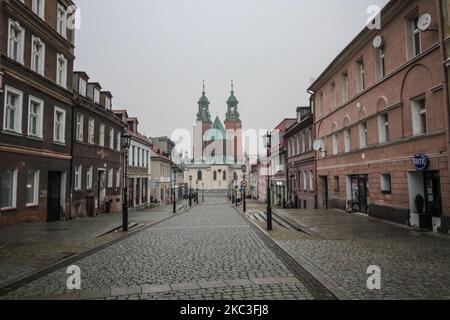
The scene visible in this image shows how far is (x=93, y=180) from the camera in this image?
86.2ft

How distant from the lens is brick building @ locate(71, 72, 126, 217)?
23516mm

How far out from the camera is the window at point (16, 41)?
16297mm

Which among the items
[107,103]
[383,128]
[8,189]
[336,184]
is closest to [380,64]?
[383,128]

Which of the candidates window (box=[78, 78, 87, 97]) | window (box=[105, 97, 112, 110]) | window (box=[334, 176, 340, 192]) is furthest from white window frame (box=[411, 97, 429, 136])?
window (box=[105, 97, 112, 110])

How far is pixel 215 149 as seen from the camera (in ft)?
408

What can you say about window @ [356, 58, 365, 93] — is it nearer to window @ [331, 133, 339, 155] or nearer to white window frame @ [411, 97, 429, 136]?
window @ [331, 133, 339, 155]

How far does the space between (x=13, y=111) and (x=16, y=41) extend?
329 cm

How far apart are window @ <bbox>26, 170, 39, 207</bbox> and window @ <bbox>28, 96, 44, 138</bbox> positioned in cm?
196

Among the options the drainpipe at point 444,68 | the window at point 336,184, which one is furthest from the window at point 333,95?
the drainpipe at point 444,68

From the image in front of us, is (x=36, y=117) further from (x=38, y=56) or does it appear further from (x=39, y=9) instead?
(x=39, y=9)

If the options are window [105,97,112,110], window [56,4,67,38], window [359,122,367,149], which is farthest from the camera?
window [105,97,112,110]

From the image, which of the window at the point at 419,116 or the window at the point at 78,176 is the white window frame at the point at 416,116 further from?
the window at the point at 78,176

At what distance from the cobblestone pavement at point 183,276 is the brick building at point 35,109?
8.25 m

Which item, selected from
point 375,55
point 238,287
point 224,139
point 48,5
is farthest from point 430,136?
point 224,139
